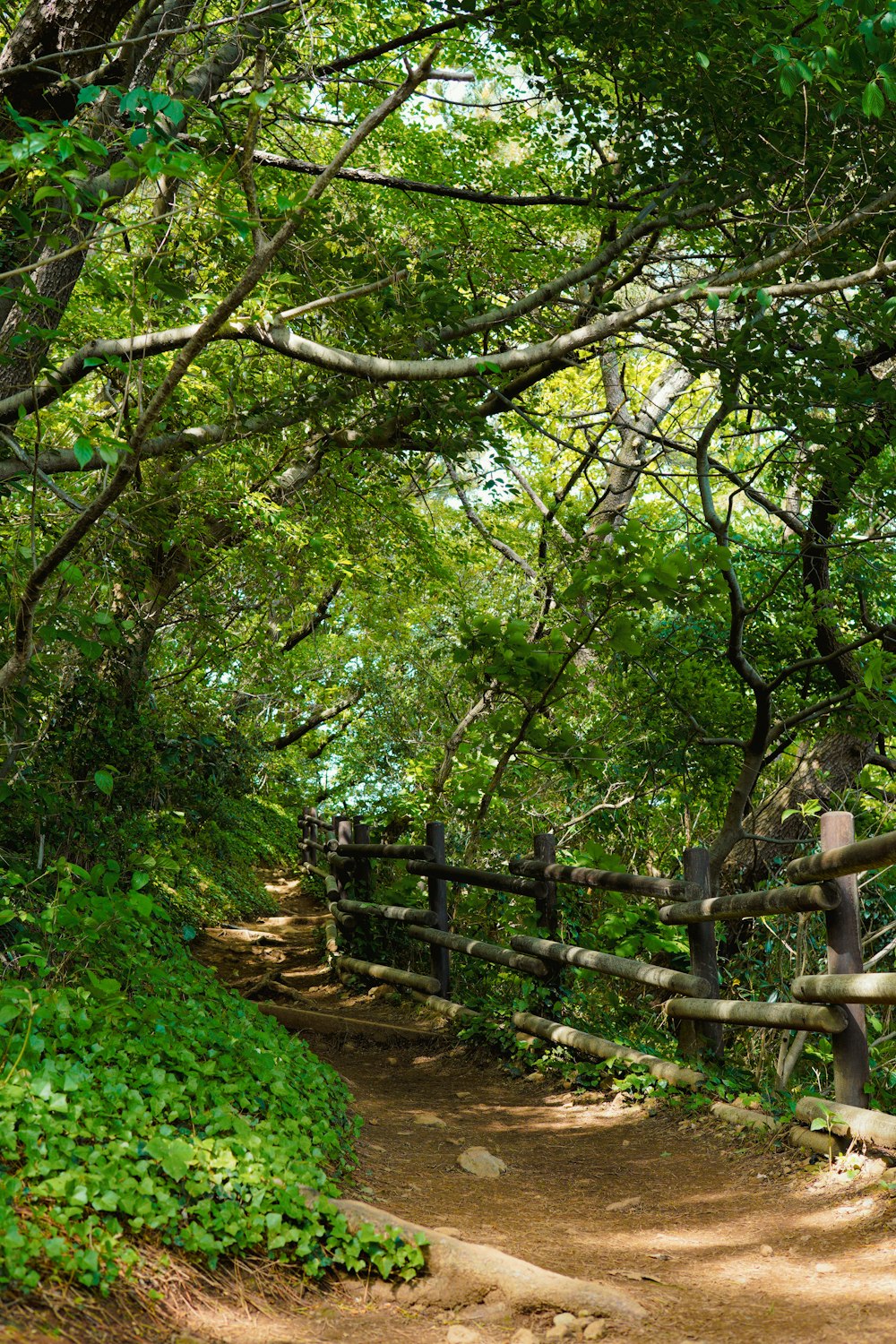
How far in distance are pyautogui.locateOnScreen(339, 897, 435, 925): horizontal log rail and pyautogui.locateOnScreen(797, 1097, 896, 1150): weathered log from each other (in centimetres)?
414

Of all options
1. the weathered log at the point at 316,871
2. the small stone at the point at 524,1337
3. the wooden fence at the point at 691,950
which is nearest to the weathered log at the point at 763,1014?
the wooden fence at the point at 691,950

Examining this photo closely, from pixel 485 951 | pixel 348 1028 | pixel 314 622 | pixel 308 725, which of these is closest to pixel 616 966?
pixel 485 951

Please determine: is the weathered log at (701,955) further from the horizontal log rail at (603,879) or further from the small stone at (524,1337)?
the small stone at (524,1337)

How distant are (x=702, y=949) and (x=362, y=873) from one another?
5.20 meters

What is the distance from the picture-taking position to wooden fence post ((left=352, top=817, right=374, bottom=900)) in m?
10.1

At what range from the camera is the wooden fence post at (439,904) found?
7852 millimetres

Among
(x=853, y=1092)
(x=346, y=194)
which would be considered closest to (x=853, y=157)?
(x=346, y=194)

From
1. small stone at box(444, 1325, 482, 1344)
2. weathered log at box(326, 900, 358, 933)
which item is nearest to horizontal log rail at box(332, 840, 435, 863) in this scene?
weathered log at box(326, 900, 358, 933)

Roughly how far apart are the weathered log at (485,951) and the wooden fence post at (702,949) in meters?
1.30

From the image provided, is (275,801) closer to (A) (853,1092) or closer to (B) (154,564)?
(B) (154,564)

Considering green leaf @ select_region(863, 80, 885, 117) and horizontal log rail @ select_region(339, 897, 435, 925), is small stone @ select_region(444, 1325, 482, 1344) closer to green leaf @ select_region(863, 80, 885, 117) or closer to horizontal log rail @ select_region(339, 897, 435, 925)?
green leaf @ select_region(863, 80, 885, 117)

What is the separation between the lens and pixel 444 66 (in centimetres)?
1121

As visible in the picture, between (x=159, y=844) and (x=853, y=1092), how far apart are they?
5.85 metres

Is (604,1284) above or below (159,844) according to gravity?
below
